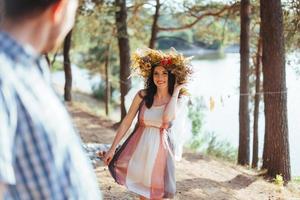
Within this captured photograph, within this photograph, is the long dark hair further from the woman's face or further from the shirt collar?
the shirt collar

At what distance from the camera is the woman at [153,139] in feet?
16.2

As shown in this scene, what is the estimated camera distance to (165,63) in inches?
205

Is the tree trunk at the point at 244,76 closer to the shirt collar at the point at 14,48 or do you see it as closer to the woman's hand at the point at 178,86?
the woman's hand at the point at 178,86

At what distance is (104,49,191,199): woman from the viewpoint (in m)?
4.93

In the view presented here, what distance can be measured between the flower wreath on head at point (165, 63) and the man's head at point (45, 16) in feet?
12.7

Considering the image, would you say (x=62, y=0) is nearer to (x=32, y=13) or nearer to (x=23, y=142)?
(x=32, y=13)

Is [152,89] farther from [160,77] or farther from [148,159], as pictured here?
[148,159]

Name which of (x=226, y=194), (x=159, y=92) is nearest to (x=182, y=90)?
(x=159, y=92)

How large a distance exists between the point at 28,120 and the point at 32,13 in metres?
0.25

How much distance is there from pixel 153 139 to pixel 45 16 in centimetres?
376

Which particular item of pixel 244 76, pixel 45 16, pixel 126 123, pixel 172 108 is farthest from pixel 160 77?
pixel 244 76

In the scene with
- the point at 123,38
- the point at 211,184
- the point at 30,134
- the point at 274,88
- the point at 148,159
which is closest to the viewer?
the point at 30,134

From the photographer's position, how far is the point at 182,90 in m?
5.25

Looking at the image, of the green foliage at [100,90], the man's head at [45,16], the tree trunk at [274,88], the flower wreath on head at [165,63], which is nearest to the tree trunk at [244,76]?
the tree trunk at [274,88]
